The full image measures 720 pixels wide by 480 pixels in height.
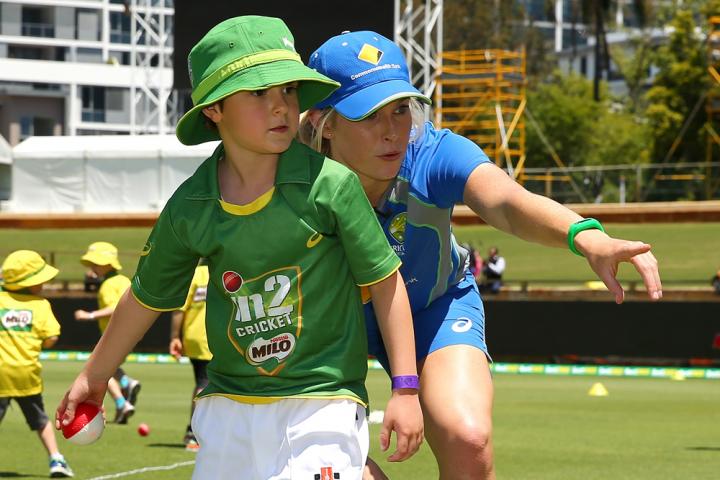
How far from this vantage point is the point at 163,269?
4.98m

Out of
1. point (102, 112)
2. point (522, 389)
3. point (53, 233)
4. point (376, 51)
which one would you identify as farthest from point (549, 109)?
point (376, 51)

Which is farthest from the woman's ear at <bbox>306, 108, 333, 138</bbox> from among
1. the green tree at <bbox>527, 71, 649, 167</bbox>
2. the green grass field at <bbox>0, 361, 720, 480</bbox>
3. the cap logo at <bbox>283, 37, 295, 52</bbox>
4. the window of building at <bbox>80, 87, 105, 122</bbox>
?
the window of building at <bbox>80, 87, 105, 122</bbox>

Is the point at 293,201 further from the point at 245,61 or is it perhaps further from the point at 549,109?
the point at 549,109

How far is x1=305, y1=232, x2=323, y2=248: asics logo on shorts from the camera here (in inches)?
186

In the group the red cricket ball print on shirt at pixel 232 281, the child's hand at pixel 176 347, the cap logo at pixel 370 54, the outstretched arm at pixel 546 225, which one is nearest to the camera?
the outstretched arm at pixel 546 225

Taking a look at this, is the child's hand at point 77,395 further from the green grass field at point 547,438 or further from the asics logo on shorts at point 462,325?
the green grass field at point 547,438

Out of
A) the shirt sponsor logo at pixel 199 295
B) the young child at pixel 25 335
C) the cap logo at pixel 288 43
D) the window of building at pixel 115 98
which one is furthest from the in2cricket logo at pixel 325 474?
the window of building at pixel 115 98

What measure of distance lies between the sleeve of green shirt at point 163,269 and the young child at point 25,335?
5.60m

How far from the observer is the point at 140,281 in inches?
198

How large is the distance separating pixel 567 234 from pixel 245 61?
4.04 ft

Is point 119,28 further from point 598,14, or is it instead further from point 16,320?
point 16,320

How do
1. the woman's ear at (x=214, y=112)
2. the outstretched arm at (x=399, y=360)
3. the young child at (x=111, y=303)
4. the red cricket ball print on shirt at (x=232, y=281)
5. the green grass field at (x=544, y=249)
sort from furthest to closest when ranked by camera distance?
the green grass field at (x=544, y=249), the young child at (x=111, y=303), the woman's ear at (x=214, y=112), the red cricket ball print on shirt at (x=232, y=281), the outstretched arm at (x=399, y=360)

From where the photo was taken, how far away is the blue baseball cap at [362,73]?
5.44m

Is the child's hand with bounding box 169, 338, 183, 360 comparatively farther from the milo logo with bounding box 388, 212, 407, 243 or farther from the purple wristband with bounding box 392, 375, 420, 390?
the purple wristband with bounding box 392, 375, 420, 390
